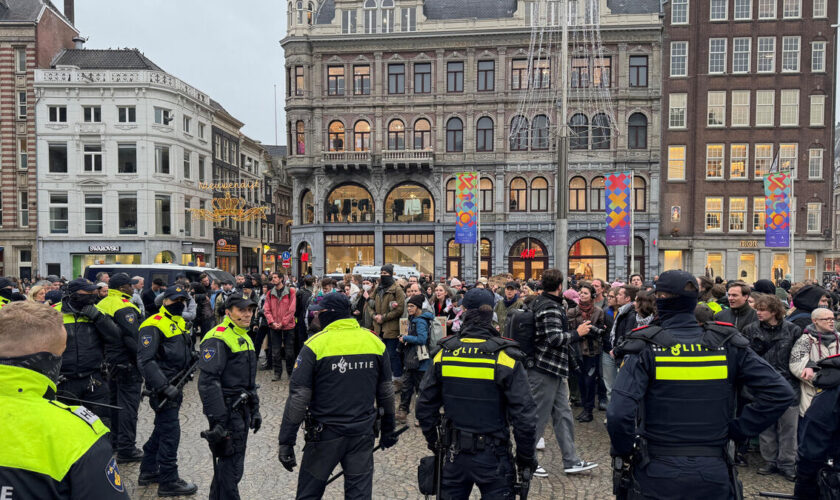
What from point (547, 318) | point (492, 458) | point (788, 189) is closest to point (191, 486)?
point (492, 458)

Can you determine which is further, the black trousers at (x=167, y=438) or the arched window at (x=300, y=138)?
the arched window at (x=300, y=138)

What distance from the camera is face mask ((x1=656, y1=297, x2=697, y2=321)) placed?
3.50 metres

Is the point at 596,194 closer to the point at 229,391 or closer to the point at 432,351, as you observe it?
the point at 432,351

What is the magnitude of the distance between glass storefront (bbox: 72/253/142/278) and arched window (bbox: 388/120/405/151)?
62.8ft

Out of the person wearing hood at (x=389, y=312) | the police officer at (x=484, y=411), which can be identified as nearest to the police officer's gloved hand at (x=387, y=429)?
the police officer at (x=484, y=411)

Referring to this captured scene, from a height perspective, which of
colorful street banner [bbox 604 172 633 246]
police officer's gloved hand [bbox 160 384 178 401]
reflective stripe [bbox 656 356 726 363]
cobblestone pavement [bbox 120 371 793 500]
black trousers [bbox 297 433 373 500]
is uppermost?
colorful street banner [bbox 604 172 633 246]

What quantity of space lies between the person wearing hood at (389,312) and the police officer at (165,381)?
150 inches

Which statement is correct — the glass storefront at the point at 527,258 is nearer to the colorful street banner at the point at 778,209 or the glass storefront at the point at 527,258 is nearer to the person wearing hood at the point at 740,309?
the colorful street banner at the point at 778,209

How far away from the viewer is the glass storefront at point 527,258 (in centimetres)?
3566

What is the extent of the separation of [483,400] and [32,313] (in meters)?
2.96

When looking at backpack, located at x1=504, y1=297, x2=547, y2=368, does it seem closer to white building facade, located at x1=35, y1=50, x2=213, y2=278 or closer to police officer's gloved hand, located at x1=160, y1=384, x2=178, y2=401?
police officer's gloved hand, located at x1=160, y1=384, x2=178, y2=401

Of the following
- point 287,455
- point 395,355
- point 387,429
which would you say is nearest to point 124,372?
point 287,455

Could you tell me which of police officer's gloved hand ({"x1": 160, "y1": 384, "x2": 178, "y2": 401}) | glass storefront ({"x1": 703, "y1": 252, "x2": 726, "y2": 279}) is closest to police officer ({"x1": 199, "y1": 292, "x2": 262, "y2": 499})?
police officer's gloved hand ({"x1": 160, "y1": 384, "x2": 178, "y2": 401})

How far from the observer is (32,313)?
2.10 metres
